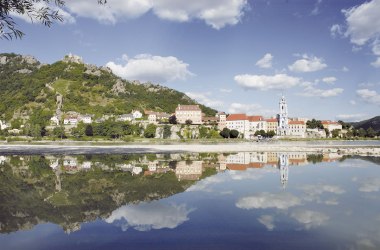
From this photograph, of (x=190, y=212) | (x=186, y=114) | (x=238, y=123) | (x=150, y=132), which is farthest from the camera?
(x=238, y=123)

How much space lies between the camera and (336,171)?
30.3 m

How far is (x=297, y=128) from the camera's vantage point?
15288 centimetres

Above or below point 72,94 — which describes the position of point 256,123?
below

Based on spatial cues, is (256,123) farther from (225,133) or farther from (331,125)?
(331,125)

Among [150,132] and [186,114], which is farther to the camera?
[186,114]

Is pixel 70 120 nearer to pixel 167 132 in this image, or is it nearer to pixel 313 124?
pixel 167 132

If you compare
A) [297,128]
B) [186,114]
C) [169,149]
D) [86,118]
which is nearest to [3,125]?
[86,118]

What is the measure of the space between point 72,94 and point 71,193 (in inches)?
6024

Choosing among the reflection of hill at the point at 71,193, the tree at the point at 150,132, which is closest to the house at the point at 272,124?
the tree at the point at 150,132

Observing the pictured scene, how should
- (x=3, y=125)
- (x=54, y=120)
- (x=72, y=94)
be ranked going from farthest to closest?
1. (x=72, y=94)
2. (x=3, y=125)
3. (x=54, y=120)

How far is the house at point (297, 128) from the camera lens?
149 m

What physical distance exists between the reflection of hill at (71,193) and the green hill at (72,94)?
120 m

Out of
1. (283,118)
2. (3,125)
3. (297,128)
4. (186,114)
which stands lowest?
(3,125)

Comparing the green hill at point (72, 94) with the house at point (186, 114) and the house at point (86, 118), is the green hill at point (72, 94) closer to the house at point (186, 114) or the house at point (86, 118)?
the house at point (86, 118)
